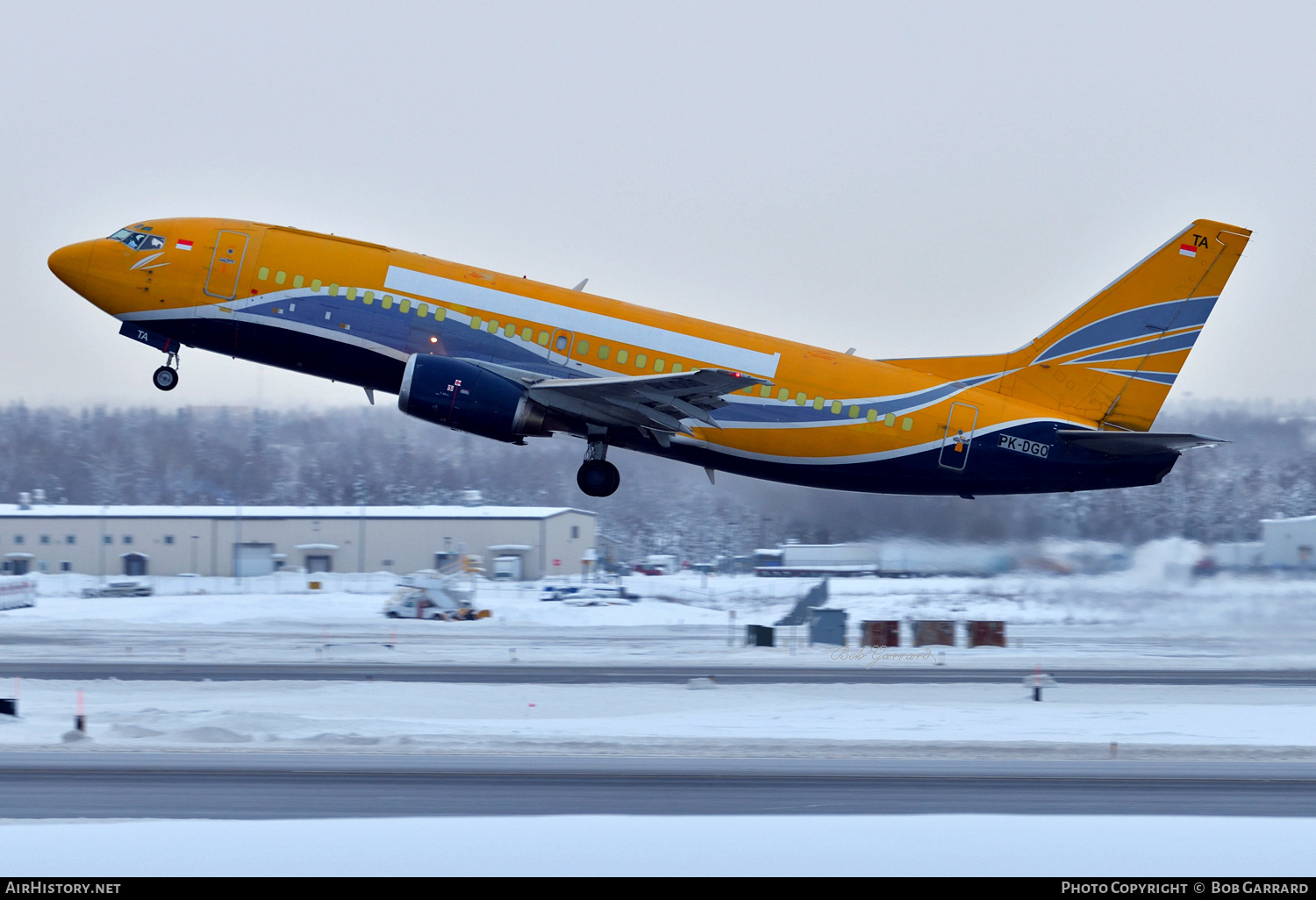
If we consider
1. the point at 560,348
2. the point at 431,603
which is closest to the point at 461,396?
the point at 560,348

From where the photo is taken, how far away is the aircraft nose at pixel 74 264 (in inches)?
1131

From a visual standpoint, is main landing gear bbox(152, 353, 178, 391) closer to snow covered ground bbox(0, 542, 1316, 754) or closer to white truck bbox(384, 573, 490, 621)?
snow covered ground bbox(0, 542, 1316, 754)

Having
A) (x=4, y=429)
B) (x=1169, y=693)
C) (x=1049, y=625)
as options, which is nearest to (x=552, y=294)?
(x=1169, y=693)

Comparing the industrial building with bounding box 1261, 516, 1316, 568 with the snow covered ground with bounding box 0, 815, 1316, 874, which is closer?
the snow covered ground with bounding box 0, 815, 1316, 874

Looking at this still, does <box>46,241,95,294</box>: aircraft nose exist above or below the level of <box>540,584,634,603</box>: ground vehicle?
above

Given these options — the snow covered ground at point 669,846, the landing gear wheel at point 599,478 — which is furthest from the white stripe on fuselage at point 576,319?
the snow covered ground at point 669,846

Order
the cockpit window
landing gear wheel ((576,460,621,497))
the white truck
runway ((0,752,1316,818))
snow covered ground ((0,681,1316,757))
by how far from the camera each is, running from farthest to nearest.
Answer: the white truck
landing gear wheel ((576,460,621,497))
the cockpit window
snow covered ground ((0,681,1316,757))
runway ((0,752,1316,818))

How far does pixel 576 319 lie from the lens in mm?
28078

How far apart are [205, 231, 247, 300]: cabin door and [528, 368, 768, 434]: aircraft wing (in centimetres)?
679

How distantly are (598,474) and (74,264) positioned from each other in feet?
40.4

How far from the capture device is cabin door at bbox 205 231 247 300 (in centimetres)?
2789

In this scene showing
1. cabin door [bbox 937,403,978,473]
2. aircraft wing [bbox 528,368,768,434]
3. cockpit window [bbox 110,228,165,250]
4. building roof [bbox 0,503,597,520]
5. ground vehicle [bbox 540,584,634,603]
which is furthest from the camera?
building roof [bbox 0,503,597,520]

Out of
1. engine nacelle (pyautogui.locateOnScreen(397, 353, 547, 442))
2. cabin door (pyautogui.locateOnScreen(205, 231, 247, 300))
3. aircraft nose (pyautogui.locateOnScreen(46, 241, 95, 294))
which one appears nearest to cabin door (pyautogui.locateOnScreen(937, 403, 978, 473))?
engine nacelle (pyautogui.locateOnScreen(397, 353, 547, 442))
